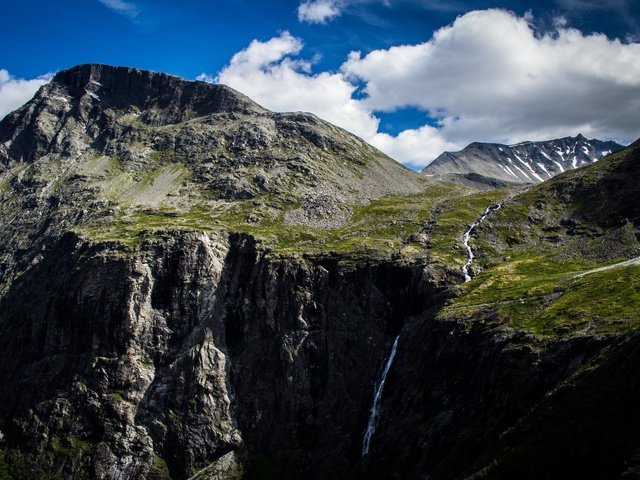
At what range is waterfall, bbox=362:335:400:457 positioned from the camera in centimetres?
10572

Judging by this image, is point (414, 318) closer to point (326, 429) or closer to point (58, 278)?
point (326, 429)

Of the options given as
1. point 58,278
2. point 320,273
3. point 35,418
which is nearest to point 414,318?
point 320,273

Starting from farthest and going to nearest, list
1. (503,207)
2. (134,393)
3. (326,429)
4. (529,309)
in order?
(503,207) → (134,393) → (326,429) → (529,309)

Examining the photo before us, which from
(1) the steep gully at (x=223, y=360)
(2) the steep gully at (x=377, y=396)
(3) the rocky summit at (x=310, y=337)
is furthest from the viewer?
(1) the steep gully at (x=223, y=360)

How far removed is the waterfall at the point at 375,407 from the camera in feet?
347

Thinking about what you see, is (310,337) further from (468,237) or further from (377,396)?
(468,237)

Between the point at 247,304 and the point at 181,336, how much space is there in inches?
759

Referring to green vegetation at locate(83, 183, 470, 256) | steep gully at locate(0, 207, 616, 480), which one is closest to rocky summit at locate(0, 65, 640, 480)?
steep gully at locate(0, 207, 616, 480)

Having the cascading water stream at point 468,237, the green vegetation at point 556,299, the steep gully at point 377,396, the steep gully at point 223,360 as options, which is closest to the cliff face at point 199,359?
the steep gully at point 223,360

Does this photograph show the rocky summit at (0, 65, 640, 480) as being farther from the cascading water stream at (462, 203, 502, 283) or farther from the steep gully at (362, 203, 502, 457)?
the cascading water stream at (462, 203, 502, 283)

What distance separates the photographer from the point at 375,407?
111 metres

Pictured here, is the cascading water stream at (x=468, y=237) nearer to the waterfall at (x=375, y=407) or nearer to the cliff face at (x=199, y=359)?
the cliff face at (x=199, y=359)

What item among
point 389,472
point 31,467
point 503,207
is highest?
point 503,207

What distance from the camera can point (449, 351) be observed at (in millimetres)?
95625
